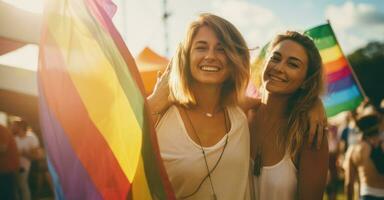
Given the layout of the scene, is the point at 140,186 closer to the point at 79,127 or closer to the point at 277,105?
the point at 79,127

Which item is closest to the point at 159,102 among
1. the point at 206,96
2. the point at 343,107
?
the point at 206,96

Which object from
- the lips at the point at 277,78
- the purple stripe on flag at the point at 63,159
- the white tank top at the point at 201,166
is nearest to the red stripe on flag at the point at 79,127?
the purple stripe on flag at the point at 63,159

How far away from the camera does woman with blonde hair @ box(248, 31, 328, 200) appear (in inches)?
109

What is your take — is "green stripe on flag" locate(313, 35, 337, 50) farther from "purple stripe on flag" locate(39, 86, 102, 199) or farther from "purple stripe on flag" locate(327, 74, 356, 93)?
"purple stripe on flag" locate(39, 86, 102, 199)

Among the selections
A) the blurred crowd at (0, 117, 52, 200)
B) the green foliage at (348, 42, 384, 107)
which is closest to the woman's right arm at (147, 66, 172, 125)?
the blurred crowd at (0, 117, 52, 200)

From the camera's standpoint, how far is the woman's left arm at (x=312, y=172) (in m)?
2.72

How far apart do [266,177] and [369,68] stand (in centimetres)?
5320

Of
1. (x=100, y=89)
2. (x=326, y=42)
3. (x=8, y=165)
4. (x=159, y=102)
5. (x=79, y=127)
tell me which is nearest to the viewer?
(x=79, y=127)

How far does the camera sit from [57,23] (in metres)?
2.05

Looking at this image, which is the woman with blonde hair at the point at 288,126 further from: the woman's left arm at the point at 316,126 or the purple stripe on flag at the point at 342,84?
the purple stripe on flag at the point at 342,84

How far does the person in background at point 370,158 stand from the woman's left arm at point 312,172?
10.1 feet

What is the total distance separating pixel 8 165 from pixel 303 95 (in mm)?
5438

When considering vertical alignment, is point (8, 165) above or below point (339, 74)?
below

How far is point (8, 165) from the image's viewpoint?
7191mm
